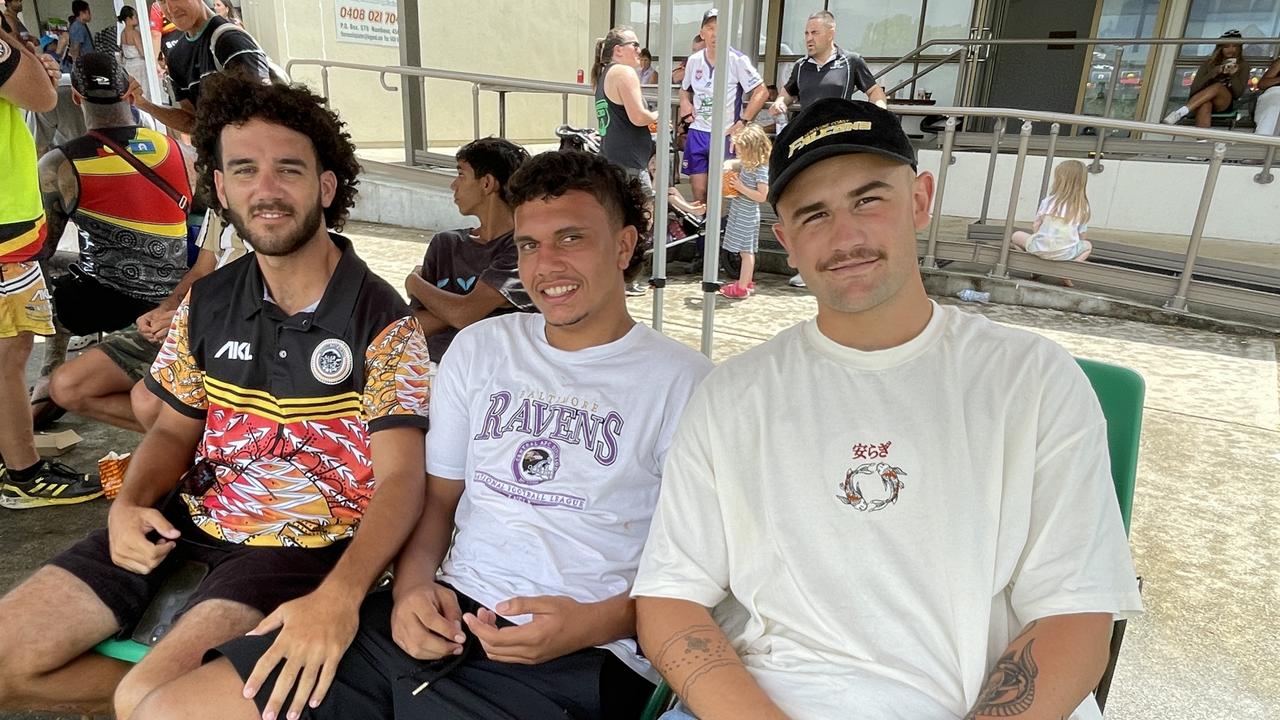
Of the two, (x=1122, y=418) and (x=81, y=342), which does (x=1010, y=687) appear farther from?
(x=81, y=342)

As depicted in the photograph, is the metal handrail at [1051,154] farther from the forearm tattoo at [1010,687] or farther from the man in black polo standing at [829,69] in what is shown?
the forearm tattoo at [1010,687]

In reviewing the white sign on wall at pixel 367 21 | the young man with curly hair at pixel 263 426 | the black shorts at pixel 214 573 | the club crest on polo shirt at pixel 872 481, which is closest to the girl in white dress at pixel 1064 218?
the club crest on polo shirt at pixel 872 481

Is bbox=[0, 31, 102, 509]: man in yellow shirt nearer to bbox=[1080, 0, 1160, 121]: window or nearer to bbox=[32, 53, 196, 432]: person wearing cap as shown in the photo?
bbox=[32, 53, 196, 432]: person wearing cap

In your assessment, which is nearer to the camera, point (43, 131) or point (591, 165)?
point (591, 165)

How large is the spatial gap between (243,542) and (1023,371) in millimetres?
1785

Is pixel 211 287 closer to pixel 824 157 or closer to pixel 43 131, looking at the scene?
pixel 824 157

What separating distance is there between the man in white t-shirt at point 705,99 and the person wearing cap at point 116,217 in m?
4.31

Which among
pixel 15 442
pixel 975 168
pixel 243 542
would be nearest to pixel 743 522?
pixel 243 542

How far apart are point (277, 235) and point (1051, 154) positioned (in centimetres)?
641


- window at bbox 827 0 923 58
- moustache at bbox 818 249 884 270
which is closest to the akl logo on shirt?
moustache at bbox 818 249 884 270

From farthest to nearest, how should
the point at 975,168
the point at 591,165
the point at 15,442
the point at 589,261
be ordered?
the point at 975,168, the point at 15,442, the point at 591,165, the point at 589,261

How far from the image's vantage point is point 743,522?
146 centimetres

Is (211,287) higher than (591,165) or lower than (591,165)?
lower

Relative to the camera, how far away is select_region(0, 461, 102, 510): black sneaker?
299 centimetres
